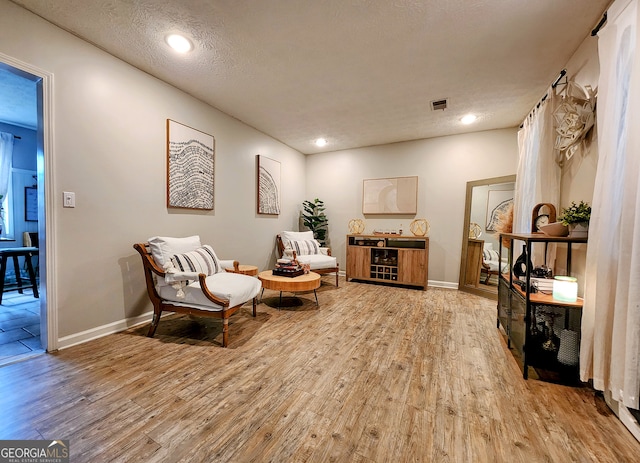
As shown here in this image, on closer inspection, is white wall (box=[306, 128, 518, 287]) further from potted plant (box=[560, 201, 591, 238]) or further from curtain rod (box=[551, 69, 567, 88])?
potted plant (box=[560, 201, 591, 238])

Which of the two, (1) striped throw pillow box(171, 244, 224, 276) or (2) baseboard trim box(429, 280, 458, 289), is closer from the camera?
(1) striped throw pillow box(171, 244, 224, 276)

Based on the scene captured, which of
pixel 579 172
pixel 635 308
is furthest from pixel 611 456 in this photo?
pixel 579 172

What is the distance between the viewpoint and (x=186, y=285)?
226 cm

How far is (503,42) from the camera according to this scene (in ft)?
6.77

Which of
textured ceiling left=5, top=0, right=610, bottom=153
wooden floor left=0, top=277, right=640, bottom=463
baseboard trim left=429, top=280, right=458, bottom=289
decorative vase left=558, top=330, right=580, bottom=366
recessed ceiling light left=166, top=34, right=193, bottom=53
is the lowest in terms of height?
wooden floor left=0, top=277, right=640, bottom=463

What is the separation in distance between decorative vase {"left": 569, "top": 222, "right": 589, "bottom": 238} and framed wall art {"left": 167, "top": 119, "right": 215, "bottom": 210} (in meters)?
3.58

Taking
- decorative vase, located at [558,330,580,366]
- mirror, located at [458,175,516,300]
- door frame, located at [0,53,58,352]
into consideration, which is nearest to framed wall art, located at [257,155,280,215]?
door frame, located at [0,53,58,352]

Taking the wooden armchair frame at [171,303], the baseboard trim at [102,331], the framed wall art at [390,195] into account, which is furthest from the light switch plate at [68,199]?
the framed wall art at [390,195]

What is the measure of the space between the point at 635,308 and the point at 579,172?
1305 millimetres

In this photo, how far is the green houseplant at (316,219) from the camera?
5.15 m

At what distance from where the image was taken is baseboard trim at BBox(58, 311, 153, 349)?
6.83ft

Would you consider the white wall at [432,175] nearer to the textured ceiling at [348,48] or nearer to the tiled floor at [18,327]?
the textured ceiling at [348,48]

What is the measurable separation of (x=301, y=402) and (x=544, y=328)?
1930mm

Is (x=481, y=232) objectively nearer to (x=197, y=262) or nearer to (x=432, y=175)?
(x=432, y=175)
